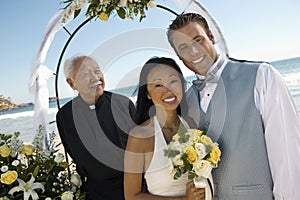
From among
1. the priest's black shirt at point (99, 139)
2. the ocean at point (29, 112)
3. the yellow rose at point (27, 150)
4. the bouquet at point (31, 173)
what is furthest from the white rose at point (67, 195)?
the ocean at point (29, 112)

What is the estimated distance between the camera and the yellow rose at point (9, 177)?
7.79 ft

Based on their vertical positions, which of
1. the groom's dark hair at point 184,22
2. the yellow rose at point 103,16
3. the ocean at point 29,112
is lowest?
the ocean at point 29,112

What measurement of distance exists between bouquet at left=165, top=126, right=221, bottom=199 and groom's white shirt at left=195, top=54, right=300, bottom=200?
336 mm

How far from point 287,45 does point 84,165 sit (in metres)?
29.5

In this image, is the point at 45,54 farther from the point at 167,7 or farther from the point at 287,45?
the point at 287,45

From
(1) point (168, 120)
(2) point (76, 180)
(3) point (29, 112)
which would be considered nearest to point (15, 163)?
(2) point (76, 180)

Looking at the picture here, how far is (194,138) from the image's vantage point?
2193 mm

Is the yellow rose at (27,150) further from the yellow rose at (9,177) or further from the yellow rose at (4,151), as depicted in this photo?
the yellow rose at (9,177)

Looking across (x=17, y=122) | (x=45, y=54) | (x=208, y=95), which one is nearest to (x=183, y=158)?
(x=208, y=95)

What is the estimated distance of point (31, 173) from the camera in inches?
101

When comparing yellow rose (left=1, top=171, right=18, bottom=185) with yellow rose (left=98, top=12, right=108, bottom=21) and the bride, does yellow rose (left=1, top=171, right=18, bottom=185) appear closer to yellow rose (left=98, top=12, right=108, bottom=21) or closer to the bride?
the bride

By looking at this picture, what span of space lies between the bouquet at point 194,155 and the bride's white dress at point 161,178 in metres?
0.17

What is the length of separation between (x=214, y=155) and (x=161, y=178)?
423mm

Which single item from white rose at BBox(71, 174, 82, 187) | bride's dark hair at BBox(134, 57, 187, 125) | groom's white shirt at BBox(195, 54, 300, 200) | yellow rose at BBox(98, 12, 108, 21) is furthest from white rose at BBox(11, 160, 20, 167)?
groom's white shirt at BBox(195, 54, 300, 200)
